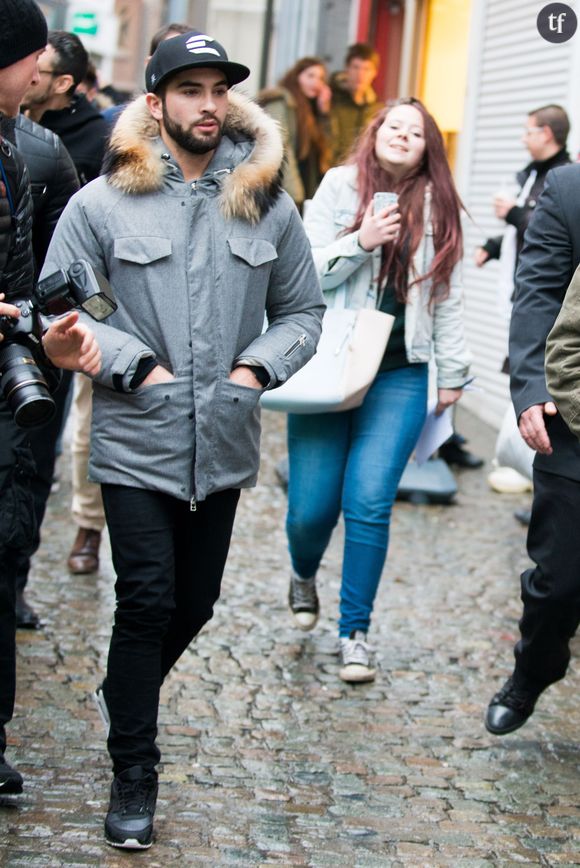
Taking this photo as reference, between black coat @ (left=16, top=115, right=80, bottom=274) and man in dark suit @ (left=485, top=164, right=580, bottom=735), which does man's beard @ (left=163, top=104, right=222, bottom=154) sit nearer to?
black coat @ (left=16, top=115, right=80, bottom=274)

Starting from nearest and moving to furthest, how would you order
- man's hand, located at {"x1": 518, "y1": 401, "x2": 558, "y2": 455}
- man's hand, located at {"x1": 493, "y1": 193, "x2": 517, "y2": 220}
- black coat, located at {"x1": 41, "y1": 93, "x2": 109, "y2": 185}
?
man's hand, located at {"x1": 518, "y1": 401, "x2": 558, "y2": 455}, black coat, located at {"x1": 41, "y1": 93, "x2": 109, "y2": 185}, man's hand, located at {"x1": 493, "y1": 193, "x2": 517, "y2": 220}

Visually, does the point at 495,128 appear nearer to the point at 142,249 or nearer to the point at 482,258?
the point at 482,258

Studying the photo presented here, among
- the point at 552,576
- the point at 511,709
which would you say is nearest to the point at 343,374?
the point at 552,576

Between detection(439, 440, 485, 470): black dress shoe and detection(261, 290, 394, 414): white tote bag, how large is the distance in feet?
14.6

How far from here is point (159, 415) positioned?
3.99 metres

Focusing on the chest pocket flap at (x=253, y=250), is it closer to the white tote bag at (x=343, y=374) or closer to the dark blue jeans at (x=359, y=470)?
the white tote bag at (x=343, y=374)

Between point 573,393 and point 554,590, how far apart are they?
83 centimetres

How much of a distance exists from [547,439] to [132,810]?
1.57 metres

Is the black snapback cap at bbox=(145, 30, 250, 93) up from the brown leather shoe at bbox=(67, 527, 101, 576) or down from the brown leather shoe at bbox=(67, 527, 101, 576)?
up

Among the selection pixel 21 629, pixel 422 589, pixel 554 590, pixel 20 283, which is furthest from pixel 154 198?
pixel 422 589

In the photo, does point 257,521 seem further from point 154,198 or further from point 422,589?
point 154,198

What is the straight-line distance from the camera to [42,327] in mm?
3830

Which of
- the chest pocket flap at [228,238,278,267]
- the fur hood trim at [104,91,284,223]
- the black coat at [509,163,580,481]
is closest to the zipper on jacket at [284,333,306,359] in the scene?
the chest pocket flap at [228,238,278,267]

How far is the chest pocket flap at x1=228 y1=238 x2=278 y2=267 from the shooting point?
159 inches
